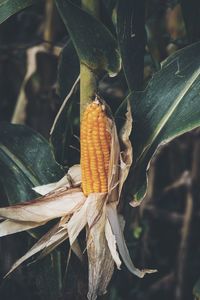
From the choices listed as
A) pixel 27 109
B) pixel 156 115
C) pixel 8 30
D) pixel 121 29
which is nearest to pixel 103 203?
pixel 156 115

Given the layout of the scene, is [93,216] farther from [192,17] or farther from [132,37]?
[192,17]

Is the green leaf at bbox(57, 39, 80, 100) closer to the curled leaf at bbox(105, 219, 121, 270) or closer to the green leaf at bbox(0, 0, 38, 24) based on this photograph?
the green leaf at bbox(0, 0, 38, 24)

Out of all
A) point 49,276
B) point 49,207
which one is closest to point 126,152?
point 49,207

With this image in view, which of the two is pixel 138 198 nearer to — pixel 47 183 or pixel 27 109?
pixel 47 183

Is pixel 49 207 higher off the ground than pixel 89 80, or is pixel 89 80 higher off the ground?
pixel 89 80

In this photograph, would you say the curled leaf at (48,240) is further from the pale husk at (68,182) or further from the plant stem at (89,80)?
the plant stem at (89,80)

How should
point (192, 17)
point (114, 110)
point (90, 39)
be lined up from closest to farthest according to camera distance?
point (90, 39)
point (192, 17)
point (114, 110)

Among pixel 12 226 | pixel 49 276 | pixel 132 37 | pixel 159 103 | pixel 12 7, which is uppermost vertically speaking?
pixel 12 7

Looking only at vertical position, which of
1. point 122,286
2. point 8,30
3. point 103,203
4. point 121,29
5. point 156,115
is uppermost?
point 8,30
